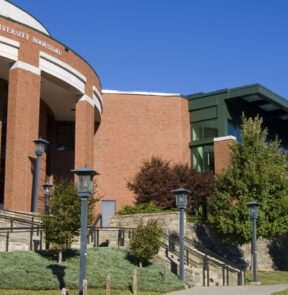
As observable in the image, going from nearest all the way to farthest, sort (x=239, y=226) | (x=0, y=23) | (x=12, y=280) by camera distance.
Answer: (x=12, y=280) → (x=239, y=226) → (x=0, y=23)

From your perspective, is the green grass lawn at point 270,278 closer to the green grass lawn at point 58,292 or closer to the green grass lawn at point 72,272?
the green grass lawn at point 72,272

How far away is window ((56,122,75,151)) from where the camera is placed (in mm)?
44094

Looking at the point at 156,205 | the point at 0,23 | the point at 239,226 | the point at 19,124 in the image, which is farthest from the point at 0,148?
the point at 239,226

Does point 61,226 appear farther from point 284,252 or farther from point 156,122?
point 156,122

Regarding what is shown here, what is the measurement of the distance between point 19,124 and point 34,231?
33.6 feet

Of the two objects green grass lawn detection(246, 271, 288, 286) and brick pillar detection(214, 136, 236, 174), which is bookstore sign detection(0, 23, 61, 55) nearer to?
brick pillar detection(214, 136, 236, 174)

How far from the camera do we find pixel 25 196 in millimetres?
30016

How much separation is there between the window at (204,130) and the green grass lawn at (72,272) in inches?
843

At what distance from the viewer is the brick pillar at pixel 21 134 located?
2975 centimetres

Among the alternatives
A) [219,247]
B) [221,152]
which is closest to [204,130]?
[221,152]

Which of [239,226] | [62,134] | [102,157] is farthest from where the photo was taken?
[62,134]

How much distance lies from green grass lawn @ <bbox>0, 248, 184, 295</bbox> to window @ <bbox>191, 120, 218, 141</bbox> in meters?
21.4

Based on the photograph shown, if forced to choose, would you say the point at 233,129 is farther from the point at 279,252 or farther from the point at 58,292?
the point at 58,292

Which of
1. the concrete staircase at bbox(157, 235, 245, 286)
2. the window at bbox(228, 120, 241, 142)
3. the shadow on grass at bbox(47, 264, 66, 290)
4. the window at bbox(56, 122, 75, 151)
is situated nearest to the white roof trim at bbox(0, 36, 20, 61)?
the concrete staircase at bbox(157, 235, 245, 286)
